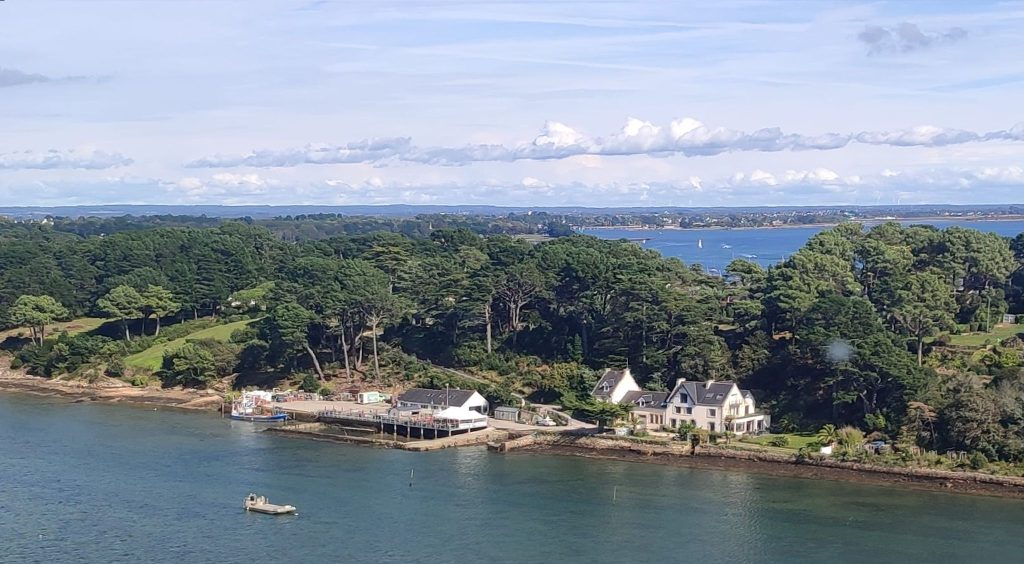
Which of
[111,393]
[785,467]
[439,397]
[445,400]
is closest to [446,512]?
[785,467]

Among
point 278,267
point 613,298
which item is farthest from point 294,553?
point 278,267

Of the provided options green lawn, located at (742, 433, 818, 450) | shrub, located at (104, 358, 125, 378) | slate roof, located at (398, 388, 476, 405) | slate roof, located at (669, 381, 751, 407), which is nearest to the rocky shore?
shrub, located at (104, 358, 125, 378)

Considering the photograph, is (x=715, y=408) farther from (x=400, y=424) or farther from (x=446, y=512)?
(x=446, y=512)

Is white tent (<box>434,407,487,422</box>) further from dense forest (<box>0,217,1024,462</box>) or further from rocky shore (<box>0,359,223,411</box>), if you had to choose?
rocky shore (<box>0,359,223,411</box>)

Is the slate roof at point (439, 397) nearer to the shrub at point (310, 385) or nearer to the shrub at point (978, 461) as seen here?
the shrub at point (310, 385)

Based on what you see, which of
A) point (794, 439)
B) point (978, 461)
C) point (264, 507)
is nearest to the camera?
point (264, 507)
